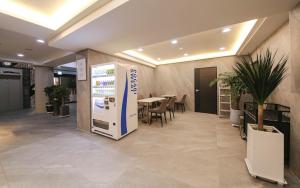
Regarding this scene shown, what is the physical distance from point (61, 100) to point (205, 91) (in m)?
7.20

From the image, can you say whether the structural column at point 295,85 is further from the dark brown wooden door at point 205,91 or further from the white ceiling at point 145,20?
the dark brown wooden door at point 205,91

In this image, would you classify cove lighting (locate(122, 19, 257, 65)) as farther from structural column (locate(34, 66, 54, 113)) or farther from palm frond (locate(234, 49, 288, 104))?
structural column (locate(34, 66, 54, 113))

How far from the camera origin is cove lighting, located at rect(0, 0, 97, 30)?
247cm

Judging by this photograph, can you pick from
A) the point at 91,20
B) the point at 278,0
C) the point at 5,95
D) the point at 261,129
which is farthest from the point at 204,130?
the point at 5,95

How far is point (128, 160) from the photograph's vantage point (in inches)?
102

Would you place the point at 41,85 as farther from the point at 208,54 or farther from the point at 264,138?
the point at 264,138

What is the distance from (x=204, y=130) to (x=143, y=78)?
4476mm

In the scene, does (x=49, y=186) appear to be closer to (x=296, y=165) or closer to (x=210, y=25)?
(x=296, y=165)

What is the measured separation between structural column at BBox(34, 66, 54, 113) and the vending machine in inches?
220

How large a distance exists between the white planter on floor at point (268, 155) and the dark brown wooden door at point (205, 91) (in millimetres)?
5098

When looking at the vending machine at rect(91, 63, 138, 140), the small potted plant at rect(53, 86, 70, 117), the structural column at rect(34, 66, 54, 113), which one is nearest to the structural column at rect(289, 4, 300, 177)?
the vending machine at rect(91, 63, 138, 140)

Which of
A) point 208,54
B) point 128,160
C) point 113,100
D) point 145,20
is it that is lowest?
point 128,160

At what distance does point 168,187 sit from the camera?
1.87m

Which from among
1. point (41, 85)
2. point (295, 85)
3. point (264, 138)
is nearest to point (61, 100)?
point (41, 85)
